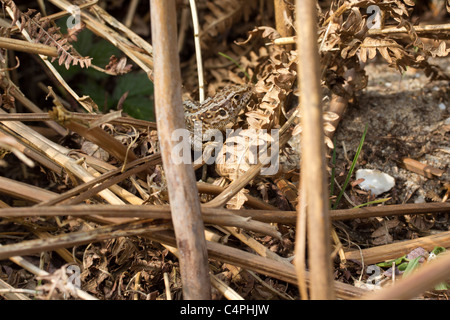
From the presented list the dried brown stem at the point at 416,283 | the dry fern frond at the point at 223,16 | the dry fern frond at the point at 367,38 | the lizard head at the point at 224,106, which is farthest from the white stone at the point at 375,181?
the dry fern frond at the point at 223,16

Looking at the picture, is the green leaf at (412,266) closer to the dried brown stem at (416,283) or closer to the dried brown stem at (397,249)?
the dried brown stem at (397,249)

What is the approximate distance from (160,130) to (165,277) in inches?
26.1

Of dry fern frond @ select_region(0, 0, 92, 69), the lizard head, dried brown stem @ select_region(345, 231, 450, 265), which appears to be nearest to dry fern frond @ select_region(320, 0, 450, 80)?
the lizard head

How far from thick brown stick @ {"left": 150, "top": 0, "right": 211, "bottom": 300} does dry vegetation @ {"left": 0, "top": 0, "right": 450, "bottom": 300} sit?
116mm

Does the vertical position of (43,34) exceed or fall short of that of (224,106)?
it exceeds it

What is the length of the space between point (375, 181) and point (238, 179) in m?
0.88

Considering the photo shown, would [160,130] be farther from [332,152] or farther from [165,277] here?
[332,152]

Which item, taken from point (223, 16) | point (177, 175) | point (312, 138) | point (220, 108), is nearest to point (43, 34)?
point (220, 108)

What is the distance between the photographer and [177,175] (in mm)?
1514

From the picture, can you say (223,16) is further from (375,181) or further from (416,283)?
(416,283)

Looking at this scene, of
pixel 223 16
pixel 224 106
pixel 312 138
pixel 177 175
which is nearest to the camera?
pixel 312 138

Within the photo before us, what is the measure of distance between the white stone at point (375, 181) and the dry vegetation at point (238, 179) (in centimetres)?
4
